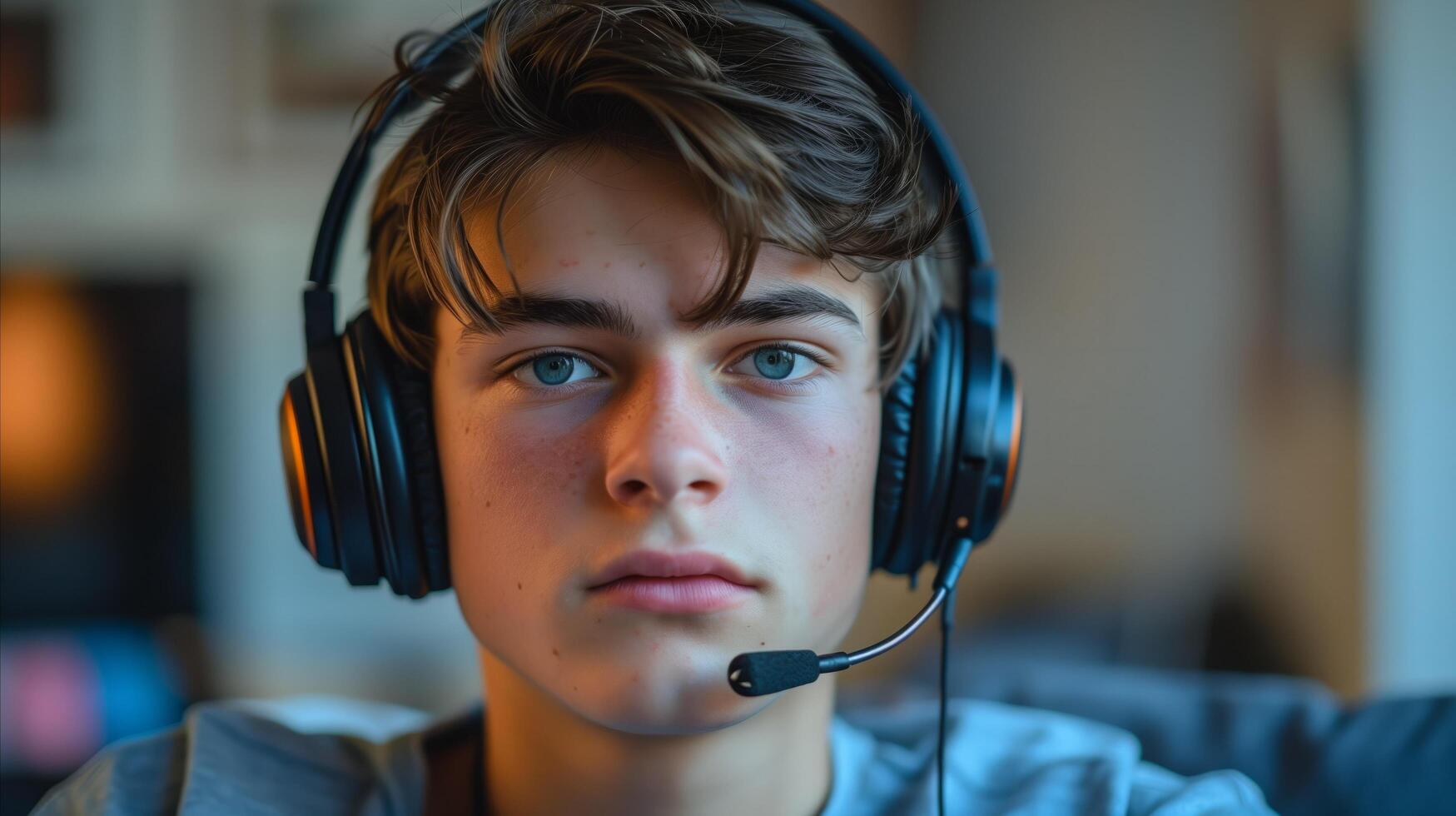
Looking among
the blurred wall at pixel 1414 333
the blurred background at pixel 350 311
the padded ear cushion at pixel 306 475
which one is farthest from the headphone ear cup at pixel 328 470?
the blurred wall at pixel 1414 333

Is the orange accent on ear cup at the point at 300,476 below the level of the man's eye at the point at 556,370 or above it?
below

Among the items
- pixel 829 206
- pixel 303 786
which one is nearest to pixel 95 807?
pixel 303 786

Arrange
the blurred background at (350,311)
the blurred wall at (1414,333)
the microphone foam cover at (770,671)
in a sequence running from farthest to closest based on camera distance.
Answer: the blurred background at (350,311) < the blurred wall at (1414,333) < the microphone foam cover at (770,671)

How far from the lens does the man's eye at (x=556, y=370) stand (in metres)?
0.79

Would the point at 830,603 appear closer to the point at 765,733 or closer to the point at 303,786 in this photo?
the point at 765,733

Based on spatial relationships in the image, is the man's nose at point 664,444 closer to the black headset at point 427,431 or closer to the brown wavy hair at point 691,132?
the brown wavy hair at point 691,132

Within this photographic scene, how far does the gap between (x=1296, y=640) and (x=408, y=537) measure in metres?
2.10

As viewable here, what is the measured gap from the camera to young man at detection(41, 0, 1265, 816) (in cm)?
73

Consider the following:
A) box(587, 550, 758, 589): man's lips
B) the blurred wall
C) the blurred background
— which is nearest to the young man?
box(587, 550, 758, 589): man's lips

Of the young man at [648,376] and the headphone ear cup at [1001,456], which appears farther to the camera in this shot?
the headphone ear cup at [1001,456]

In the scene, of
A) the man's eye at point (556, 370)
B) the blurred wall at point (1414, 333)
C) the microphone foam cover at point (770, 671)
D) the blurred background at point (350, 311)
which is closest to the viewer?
the microphone foam cover at point (770, 671)

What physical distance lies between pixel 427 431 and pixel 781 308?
11.6 inches

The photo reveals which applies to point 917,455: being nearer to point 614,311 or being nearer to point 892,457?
point 892,457

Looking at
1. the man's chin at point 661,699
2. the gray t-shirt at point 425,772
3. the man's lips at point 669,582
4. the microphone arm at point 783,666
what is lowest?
the gray t-shirt at point 425,772
